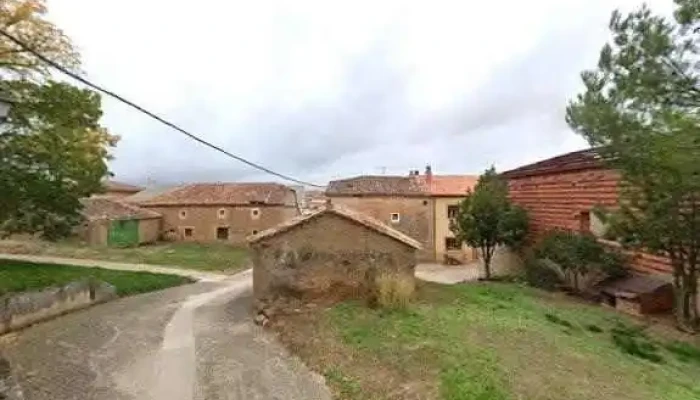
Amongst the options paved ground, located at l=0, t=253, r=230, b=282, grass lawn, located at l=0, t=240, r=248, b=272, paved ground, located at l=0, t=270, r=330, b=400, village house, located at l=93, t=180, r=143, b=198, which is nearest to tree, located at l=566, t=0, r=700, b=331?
paved ground, located at l=0, t=270, r=330, b=400

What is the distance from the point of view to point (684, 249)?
43.0 ft

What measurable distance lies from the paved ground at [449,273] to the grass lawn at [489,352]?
1176 cm

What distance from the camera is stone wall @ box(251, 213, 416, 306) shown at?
15.0 m

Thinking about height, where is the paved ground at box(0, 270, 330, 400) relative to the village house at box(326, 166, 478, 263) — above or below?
below

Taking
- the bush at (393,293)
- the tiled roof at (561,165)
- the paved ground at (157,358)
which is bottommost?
the paved ground at (157,358)

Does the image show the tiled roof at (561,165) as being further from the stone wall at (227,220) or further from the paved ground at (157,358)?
the stone wall at (227,220)

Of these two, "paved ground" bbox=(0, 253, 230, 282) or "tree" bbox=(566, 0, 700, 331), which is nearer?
"tree" bbox=(566, 0, 700, 331)

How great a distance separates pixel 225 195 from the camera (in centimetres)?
4016

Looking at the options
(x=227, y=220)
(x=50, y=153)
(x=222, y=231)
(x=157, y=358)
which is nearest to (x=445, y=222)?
(x=227, y=220)

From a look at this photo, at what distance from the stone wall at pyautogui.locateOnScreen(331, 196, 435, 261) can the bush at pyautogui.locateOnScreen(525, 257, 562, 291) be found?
49.3ft

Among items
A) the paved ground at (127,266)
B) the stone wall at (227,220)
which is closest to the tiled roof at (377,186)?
the stone wall at (227,220)

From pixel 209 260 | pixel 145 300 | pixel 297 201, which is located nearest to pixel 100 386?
pixel 145 300

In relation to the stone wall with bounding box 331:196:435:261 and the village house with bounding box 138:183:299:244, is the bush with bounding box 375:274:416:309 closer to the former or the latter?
the stone wall with bounding box 331:196:435:261

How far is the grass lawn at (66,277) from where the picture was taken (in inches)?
642
